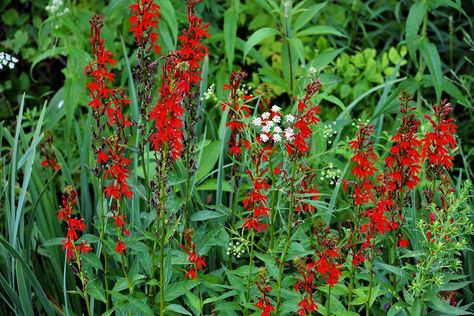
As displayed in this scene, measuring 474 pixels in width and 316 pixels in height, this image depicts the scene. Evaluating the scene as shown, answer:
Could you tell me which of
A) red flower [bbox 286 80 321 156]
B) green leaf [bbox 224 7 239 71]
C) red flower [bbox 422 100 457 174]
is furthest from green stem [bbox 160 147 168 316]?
green leaf [bbox 224 7 239 71]

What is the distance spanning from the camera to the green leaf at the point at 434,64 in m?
3.29

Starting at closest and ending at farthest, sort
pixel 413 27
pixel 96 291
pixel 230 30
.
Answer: pixel 96 291
pixel 413 27
pixel 230 30

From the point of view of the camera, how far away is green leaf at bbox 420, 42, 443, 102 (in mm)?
3289

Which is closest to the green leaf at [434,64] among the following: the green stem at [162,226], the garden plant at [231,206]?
the garden plant at [231,206]

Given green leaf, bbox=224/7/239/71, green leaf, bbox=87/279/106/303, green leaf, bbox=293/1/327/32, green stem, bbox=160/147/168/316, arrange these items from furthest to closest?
green leaf, bbox=224/7/239/71
green leaf, bbox=293/1/327/32
green leaf, bbox=87/279/106/303
green stem, bbox=160/147/168/316

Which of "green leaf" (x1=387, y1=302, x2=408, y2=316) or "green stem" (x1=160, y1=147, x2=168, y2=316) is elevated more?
"green stem" (x1=160, y1=147, x2=168, y2=316)

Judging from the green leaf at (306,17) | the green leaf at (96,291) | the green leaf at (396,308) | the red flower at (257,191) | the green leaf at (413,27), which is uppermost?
the green leaf at (306,17)

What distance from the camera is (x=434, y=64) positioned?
3338 millimetres

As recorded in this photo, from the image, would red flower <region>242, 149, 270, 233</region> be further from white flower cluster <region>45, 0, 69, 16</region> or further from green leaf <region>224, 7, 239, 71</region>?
white flower cluster <region>45, 0, 69, 16</region>

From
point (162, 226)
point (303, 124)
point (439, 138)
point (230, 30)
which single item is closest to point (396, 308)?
point (439, 138)

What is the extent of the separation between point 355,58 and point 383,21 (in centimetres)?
95

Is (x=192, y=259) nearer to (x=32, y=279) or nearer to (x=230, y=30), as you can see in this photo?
(x=32, y=279)

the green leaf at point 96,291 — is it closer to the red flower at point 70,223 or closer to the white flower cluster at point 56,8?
the red flower at point 70,223

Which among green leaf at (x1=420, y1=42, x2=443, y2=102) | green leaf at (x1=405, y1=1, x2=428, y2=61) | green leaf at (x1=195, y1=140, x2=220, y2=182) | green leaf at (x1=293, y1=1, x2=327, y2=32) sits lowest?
green leaf at (x1=195, y1=140, x2=220, y2=182)
